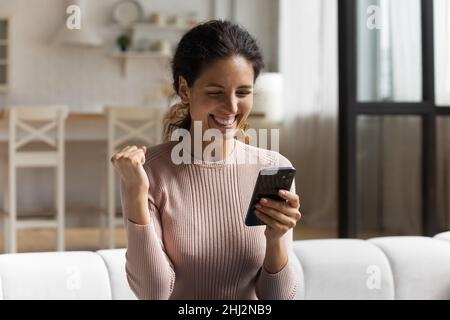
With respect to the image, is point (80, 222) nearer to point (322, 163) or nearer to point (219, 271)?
point (322, 163)

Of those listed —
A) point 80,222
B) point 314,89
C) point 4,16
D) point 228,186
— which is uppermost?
point 4,16

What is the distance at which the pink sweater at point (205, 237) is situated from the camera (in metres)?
1.15

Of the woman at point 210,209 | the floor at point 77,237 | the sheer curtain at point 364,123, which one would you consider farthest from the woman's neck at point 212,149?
the floor at point 77,237

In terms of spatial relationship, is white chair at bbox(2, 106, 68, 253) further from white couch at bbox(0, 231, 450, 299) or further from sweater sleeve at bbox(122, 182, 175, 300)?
sweater sleeve at bbox(122, 182, 175, 300)

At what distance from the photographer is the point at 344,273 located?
4.95ft

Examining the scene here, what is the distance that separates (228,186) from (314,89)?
390cm

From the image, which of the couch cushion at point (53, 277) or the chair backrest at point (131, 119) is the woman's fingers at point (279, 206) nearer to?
the couch cushion at point (53, 277)

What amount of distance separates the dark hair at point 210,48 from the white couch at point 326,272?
0.40 meters

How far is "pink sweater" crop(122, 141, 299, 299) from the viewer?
3.76 feet

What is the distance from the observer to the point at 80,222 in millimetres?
Result: 5066

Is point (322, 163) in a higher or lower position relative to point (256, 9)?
lower

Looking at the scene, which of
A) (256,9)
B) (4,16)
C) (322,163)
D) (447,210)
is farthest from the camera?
(256,9)

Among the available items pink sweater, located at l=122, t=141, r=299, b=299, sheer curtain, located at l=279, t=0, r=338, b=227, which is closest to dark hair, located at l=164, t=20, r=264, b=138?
pink sweater, located at l=122, t=141, r=299, b=299
